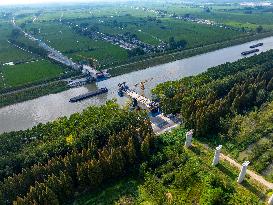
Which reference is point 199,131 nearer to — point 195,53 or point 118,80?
point 118,80

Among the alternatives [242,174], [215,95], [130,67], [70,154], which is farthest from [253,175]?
[130,67]

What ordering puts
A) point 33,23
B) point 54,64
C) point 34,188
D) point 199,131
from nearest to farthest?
point 34,188, point 199,131, point 54,64, point 33,23

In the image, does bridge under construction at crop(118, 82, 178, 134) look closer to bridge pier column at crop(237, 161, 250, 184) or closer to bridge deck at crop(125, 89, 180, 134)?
bridge deck at crop(125, 89, 180, 134)

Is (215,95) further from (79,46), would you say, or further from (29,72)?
(79,46)

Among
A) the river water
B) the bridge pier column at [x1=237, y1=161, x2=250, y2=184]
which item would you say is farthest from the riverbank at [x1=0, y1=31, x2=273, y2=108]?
the bridge pier column at [x1=237, y1=161, x2=250, y2=184]

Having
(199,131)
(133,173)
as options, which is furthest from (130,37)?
(133,173)

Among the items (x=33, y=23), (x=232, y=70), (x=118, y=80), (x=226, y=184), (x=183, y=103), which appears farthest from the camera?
(x=33, y=23)

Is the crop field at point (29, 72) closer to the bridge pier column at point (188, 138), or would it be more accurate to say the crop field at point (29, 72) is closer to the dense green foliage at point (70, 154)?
the dense green foliage at point (70, 154)
